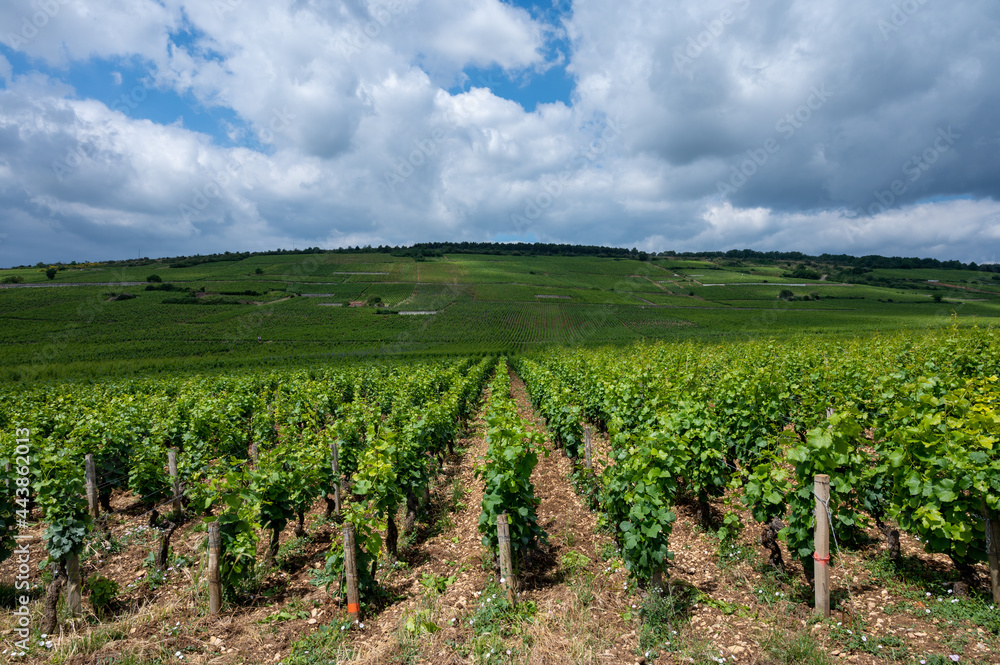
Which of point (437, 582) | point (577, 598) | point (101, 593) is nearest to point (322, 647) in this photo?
point (437, 582)

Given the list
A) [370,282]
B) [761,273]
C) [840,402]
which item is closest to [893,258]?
[761,273]

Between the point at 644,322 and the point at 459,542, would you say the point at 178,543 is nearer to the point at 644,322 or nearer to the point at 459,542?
the point at 459,542

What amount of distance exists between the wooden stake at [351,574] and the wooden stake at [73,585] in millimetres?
3714

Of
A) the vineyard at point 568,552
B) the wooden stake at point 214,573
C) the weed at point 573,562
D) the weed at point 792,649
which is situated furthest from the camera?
the weed at point 573,562

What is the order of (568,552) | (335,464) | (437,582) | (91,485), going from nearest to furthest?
(437,582)
(568,552)
(91,485)
(335,464)

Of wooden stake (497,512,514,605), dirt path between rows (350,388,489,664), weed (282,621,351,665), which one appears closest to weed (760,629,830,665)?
wooden stake (497,512,514,605)

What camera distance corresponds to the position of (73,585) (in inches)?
239

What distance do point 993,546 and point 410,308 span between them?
268 ft

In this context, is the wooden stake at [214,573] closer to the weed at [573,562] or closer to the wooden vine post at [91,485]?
the wooden vine post at [91,485]

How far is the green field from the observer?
55.5 metres

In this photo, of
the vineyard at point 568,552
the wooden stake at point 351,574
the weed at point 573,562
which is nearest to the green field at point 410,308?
the vineyard at point 568,552

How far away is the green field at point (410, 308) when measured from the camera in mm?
55469

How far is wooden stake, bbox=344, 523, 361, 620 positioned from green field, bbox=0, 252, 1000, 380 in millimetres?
47650

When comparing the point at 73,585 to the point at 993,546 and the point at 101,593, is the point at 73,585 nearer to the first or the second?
the point at 101,593
